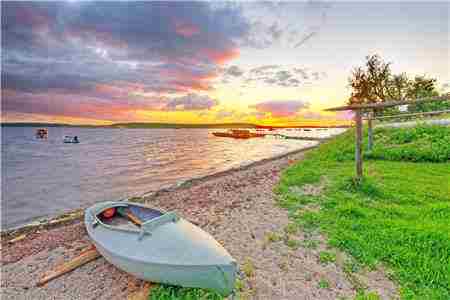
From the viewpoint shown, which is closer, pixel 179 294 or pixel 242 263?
pixel 179 294

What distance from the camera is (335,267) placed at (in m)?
3.29

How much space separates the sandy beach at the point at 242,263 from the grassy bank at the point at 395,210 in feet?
1.04

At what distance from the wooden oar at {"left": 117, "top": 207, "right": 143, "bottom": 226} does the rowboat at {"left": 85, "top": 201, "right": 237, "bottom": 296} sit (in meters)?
0.75

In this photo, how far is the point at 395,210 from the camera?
4715 millimetres

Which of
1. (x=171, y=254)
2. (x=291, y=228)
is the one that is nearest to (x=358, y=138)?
(x=291, y=228)

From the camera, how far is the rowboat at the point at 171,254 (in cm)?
271

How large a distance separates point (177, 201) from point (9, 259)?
4357mm

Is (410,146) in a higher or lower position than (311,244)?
higher

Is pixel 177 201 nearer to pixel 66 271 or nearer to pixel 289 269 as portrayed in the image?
pixel 66 271

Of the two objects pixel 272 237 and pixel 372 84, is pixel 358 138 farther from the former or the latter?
pixel 372 84

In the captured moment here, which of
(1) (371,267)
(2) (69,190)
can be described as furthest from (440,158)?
(2) (69,190)

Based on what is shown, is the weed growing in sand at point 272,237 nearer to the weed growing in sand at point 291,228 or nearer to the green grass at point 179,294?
the weed growing in sand at point 291,228

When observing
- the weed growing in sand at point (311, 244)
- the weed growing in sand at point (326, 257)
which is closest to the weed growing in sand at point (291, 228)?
the weed growing in sand at point (311, 244)

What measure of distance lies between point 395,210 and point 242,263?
3.63 metres
